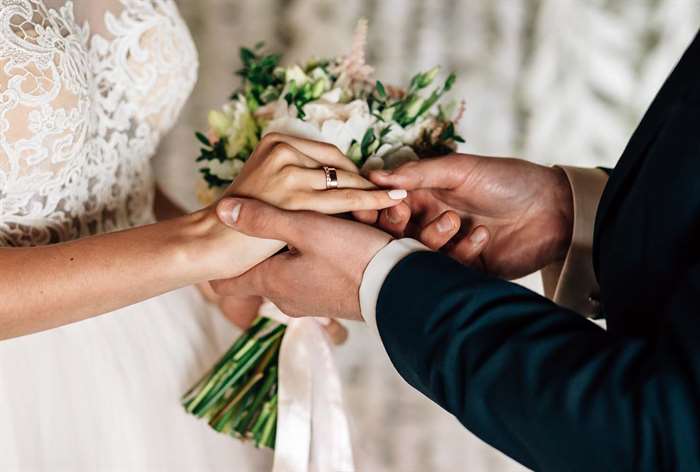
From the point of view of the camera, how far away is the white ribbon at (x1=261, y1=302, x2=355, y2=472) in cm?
121

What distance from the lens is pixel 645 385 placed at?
27.1 inches

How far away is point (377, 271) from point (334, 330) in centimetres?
44

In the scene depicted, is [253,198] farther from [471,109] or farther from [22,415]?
[471,109]

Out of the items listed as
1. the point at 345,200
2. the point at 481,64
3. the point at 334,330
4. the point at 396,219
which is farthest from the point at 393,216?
the point at 481,64

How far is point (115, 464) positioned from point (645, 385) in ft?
2.69

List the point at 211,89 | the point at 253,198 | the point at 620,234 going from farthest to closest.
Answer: the point at 211,89 < the point at 253,198 < the point at 620,234

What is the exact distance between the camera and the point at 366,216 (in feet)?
3.64

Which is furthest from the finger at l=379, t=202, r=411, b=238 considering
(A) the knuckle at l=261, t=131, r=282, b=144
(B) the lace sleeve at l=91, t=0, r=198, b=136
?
(B) the lace sleeve at l=91, t=0, r=198, b=136

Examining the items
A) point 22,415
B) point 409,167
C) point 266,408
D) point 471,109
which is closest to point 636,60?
point 471,109

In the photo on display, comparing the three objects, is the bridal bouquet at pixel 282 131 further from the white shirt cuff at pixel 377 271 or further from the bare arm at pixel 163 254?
the white shirt cuff at pixel 377 271

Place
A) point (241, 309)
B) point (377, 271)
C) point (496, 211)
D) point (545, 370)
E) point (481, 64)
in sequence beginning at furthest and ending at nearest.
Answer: point (481, 64), point (241, 309), point (496, 211), point (377, 271), point (545, 370)

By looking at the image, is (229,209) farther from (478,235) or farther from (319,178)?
(478,235)

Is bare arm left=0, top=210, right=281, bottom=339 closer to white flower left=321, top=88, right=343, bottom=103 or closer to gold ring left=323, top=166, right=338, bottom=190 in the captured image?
gold ring left=323, top=166, right=338, bottom=190

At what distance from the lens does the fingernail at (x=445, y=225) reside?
1078 millimetres
